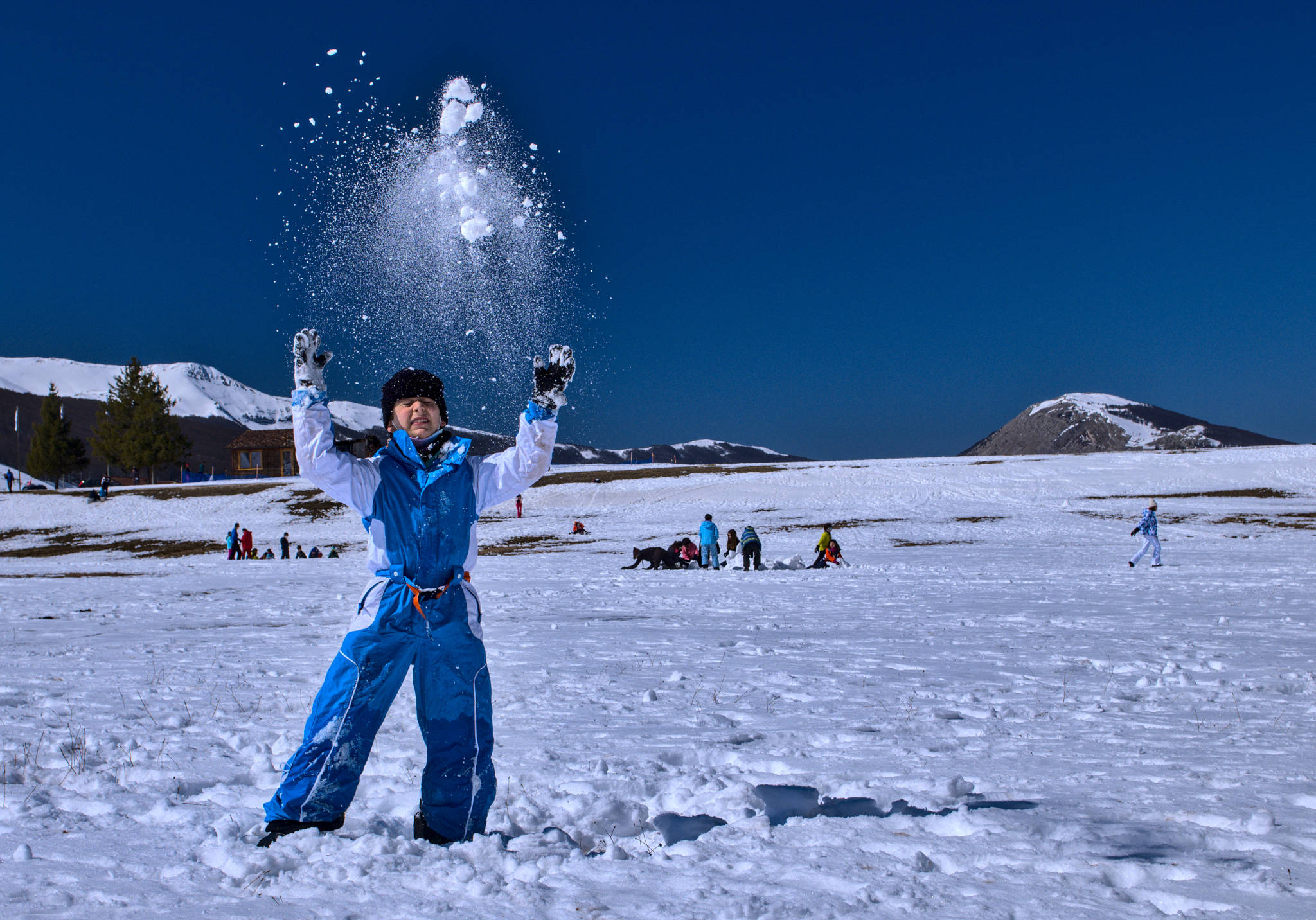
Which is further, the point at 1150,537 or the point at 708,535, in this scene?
the point at 708,535

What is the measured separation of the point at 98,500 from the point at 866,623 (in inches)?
2279

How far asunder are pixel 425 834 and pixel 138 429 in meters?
89.0

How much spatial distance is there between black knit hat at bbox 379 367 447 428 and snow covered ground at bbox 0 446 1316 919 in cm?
198

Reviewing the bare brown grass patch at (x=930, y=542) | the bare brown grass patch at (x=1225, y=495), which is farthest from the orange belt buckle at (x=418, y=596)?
the bare brown grass patch at (x=1225, y=495)

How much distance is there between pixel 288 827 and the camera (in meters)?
3.48

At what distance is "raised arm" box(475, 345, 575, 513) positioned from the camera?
389 cm

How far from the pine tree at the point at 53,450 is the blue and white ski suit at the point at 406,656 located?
308ft

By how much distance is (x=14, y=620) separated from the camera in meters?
12.1

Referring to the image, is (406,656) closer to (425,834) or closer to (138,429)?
(425,834)

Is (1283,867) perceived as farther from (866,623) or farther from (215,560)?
(215,560)

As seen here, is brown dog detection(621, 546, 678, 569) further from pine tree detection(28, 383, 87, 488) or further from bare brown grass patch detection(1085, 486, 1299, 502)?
pine tree detection(28, 383, 87, 488)

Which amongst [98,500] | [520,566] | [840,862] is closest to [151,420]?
[98,500]

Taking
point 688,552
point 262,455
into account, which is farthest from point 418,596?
point 262,455

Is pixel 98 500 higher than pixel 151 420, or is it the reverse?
pixel 151 420
